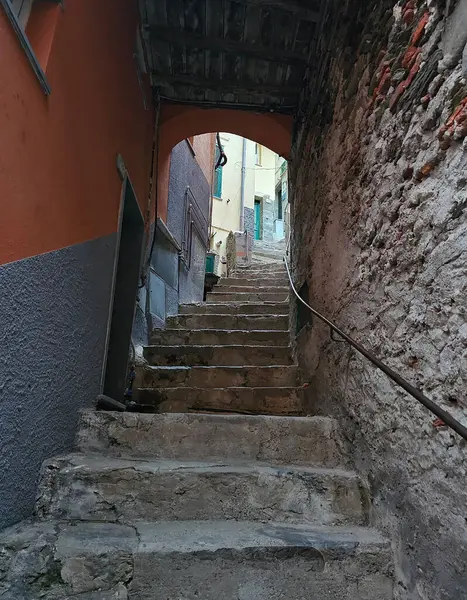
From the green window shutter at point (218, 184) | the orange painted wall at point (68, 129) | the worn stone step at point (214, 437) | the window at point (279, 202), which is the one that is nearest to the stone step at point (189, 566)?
the worn stone step at point (214, 437)

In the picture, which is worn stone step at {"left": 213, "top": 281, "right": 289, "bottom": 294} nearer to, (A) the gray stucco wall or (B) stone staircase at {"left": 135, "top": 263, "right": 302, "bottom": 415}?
(B) stone staircase at {"left": 135, "top": 263, "right": 302, "bottom": 415}

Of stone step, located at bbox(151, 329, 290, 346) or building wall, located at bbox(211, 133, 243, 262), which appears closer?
stone step, located at bbox(151, 329, 290, 346)

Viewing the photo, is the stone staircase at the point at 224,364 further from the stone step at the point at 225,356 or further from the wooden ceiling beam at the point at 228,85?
the wooden ceiling beam at the point at 228,85

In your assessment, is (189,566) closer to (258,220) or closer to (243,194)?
(243,194)

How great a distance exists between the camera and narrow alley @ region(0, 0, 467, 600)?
1019 millimetres

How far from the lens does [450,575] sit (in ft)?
2.96

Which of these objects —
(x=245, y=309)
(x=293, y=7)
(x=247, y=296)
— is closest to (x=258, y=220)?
(x=247, y=296)

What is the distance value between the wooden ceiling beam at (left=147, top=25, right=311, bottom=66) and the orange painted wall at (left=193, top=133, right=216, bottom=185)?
9.09 ft

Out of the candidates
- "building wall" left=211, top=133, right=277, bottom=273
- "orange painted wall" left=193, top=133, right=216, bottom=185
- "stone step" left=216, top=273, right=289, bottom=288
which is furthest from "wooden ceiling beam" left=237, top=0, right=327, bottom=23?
"building wall" left=211, top=133, right=277, bottom=273

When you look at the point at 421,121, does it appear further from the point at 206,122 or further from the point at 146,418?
the point at 206,122

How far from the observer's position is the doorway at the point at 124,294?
2.50 metres

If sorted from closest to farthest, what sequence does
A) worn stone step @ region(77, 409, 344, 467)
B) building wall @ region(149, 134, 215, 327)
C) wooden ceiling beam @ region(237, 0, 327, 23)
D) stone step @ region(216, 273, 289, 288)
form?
worn stone step @ region(77, 409, 344, 467)
wooden ceiling beam @ region(237, 0, 327, 23)
building wall @ region(149, 134, 215, 327)
stone step @ region(216, 273, 289, 288)

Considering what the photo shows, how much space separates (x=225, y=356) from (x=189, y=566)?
1805 millimetres

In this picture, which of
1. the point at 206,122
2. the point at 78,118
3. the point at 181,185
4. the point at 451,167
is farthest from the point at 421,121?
the point at 181,185
